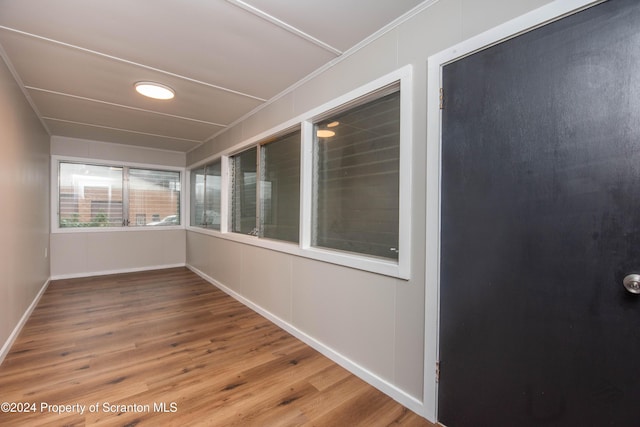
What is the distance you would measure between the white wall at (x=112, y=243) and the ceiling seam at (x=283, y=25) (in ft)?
16.3

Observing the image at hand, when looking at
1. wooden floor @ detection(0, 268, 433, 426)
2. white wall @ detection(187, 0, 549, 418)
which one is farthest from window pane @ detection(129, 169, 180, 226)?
white wall @ detection(187, 0, 549, 418)

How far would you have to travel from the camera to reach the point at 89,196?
5.22m

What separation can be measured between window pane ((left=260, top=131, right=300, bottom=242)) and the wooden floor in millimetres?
1071

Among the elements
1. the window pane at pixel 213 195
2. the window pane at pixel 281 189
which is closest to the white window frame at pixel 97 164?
the window pane at pixel 213 195

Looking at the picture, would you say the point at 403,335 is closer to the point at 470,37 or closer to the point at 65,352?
the point at 470,37

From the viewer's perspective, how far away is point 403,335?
6.05 feet

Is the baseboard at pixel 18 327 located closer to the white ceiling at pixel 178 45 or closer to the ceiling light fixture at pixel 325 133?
the white ceiling at pixel 178 45

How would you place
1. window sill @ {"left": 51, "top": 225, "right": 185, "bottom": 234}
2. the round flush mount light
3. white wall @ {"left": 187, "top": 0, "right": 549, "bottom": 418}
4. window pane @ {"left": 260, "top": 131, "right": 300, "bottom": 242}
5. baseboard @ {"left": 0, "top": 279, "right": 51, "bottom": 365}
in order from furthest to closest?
window sill @ {"left": 51, "top": 225, "right": 185, "bottom": 234}, window pane @ {"left": 260, "top": 131, "right": 300, "bottom": 242}, the round flush mount light, baseboard @ {"left": 0, "top": 279, "right": 51, "bottom": 365}, white wall @ {"left": 187, "top": 0, "right": 549, "bottom": 418}

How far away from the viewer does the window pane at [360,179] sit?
2.00m

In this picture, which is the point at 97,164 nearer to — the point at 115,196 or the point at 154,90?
the point at 115,196

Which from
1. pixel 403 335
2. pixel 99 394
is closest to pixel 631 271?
pixel 403 335

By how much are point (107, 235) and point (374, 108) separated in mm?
5636

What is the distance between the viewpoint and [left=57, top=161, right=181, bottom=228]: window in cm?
505

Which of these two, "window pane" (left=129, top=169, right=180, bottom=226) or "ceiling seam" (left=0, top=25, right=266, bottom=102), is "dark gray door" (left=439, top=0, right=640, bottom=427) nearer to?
"ceiling seam" (left=0, top=25, right=266, bottom=102)
